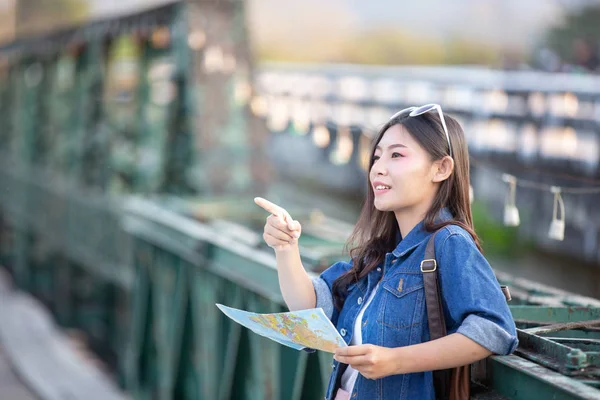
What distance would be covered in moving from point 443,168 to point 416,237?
222 millimetres

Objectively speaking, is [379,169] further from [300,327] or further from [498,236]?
[498,236]

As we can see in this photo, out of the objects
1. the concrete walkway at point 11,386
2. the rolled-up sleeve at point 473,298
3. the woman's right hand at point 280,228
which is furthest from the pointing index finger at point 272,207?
the concrete walkway at point 11,386

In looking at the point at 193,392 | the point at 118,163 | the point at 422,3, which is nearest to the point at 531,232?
the point at 118,163

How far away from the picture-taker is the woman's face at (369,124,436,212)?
2.91 metres

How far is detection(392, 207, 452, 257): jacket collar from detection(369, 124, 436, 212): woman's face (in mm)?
79

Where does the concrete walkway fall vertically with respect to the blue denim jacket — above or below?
below

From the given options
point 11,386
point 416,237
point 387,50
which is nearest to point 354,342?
point 416,237

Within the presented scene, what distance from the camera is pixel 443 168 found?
293cm

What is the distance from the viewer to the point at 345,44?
136 feet

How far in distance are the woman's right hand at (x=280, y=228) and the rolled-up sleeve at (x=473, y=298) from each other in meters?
0.50

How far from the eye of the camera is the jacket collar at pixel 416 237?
2867 millimetres

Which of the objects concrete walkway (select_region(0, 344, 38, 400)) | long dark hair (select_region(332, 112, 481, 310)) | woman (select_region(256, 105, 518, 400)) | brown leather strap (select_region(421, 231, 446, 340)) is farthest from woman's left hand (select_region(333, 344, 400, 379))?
concrete walkway (select_region(0, 344, 38, 400))

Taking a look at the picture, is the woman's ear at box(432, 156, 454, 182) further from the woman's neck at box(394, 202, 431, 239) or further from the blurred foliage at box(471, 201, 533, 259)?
the blurred foliage at box(471, 201, 533, 259)

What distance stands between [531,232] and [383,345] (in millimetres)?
14445
